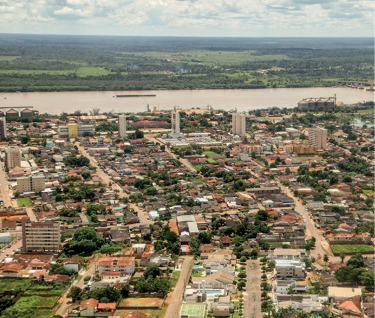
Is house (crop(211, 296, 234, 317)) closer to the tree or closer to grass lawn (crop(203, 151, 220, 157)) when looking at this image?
the tree

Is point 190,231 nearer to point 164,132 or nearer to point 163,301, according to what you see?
point 163,301

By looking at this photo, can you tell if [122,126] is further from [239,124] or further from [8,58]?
[8,58]

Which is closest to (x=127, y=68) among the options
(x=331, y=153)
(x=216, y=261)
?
(x=331, y=153)

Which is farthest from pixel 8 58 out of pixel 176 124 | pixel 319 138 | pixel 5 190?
pixel 5 190

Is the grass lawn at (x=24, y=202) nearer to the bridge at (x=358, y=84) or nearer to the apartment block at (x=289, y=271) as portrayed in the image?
the apartment block at (x=289, y=271)

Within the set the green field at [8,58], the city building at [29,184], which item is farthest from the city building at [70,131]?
the green field at [8,58]
